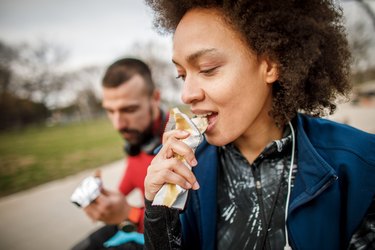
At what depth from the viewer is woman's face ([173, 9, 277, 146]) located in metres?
1.35

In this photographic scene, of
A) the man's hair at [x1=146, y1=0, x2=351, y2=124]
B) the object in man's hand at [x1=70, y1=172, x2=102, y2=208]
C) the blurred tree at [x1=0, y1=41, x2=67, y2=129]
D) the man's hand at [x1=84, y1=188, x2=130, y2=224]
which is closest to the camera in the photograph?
the man's hair at [x1=146, y1=0, x2=351, y2=124]

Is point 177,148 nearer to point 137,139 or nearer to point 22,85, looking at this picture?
point 137,139

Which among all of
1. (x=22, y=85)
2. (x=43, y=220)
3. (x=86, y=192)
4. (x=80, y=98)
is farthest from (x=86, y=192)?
(x=80, y=98)

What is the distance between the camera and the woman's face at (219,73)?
1354 millimetres

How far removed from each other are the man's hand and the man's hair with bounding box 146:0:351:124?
1541 mm

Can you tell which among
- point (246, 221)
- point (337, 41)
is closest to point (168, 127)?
point (246, 221)

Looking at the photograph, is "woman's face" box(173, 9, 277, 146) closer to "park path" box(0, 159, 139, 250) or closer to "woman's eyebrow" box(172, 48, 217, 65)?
"woman's eyebrow" box(172, 48, 217, 65)

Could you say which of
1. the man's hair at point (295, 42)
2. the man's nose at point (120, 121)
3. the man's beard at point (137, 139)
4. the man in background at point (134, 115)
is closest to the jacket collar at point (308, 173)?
the man's hair at point (295, 42)

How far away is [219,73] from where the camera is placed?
137 centimetres

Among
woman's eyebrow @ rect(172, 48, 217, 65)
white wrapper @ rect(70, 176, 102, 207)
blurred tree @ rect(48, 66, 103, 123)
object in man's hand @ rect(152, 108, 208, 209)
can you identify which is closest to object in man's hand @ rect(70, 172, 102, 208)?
white wrapper @ rect(70, 176, 102, 207)

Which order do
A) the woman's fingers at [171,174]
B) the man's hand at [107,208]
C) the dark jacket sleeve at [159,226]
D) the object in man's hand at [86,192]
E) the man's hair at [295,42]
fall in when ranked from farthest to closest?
the man's hand at [107,208]
the object in man's hand at [86,192]
the man's hair at [295,42]
the dark jacket sleeve at [159,226]
the woman's fingers at [171,174]

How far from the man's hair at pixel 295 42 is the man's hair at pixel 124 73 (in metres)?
1.89

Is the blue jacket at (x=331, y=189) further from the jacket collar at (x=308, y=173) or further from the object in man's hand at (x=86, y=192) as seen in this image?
the object in man's hand at (x=86, y=192)

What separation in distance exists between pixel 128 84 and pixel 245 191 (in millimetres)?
2406
